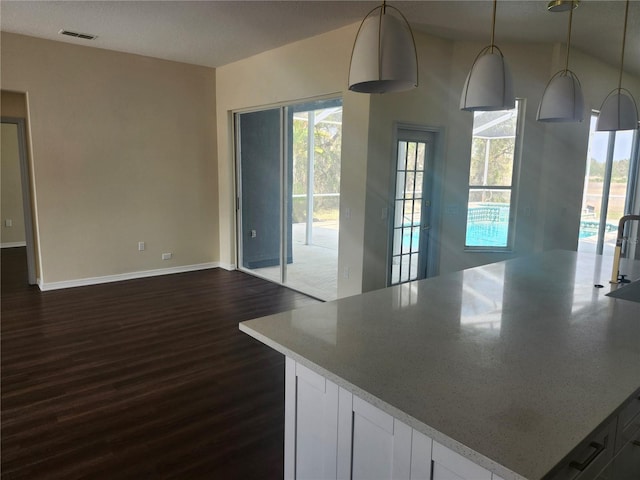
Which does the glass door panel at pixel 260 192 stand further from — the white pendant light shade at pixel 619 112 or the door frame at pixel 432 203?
the white pendant light shade at pixel 619 112

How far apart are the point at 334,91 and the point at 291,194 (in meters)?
1.48

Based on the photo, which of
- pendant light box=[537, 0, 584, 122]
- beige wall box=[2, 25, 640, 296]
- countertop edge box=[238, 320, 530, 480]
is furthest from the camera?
beige wall box=[2, 25, 640, 296]

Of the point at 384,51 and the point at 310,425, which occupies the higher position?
the point at 384,51

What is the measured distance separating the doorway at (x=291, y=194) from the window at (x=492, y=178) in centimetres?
170

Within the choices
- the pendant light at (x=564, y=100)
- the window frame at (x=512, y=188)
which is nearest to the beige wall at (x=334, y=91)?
the window frame at (x=512, y=188)

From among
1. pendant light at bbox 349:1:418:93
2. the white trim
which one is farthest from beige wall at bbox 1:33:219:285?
pendant light at bbox 349:1:418:93

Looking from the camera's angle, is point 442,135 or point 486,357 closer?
point 486,357

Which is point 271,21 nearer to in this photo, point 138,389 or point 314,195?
point 314,195

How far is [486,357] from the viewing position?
4.94 ft

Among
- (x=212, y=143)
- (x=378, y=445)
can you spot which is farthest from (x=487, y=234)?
(x=378, y=445)

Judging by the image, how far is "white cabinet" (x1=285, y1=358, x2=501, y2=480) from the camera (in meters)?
1.19

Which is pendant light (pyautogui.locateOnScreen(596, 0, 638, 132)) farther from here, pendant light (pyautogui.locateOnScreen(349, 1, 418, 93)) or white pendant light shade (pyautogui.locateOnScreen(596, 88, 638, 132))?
pendant light (pyautogui.locateOnScreen(349, 1, 418, 93))

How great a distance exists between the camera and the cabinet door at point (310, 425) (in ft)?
5.01

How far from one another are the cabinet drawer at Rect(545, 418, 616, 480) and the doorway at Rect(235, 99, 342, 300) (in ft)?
12.0
